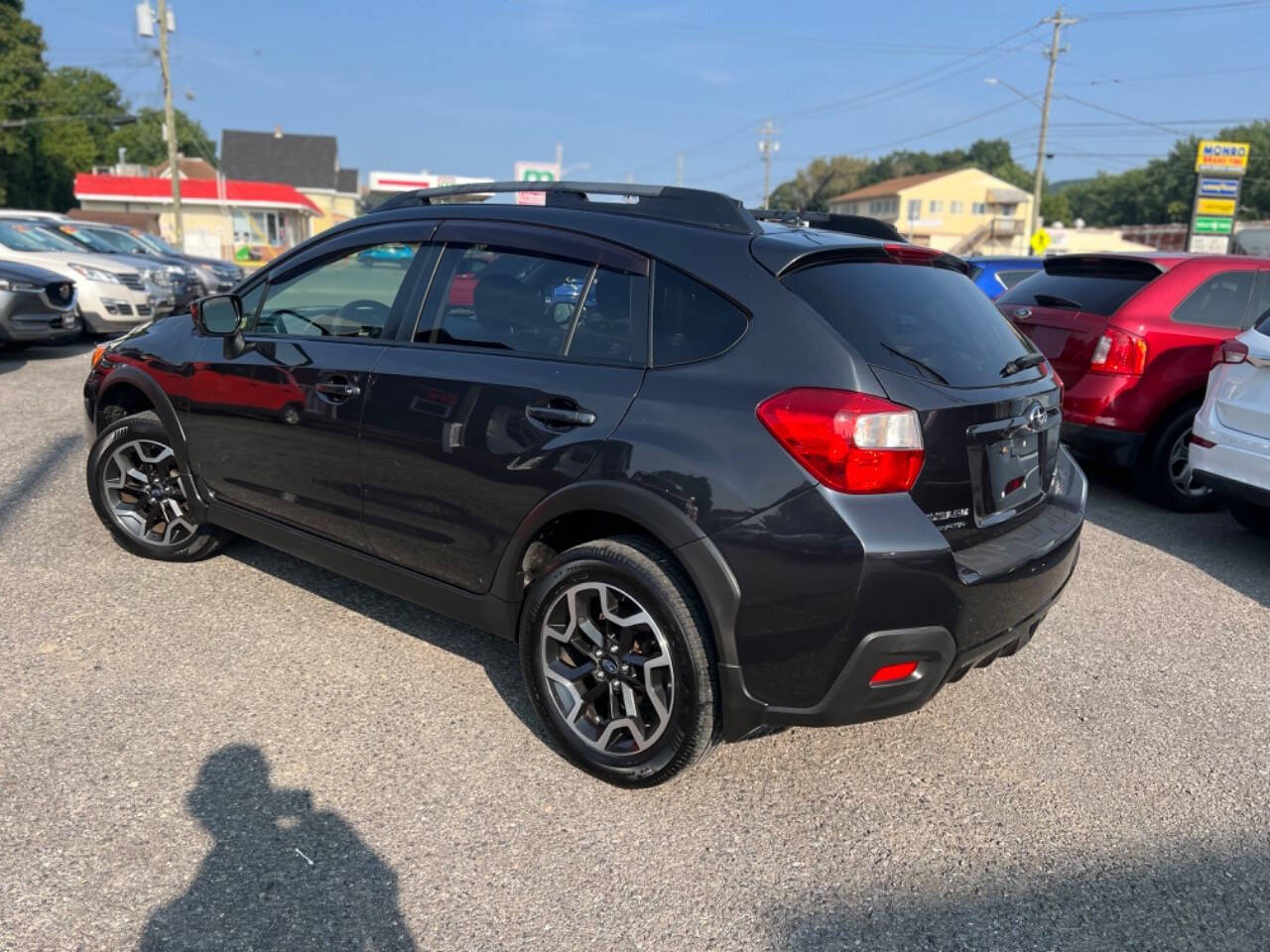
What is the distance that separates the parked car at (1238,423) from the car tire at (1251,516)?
0.56m

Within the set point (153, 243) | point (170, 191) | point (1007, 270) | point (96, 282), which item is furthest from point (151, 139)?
point (1007, 270)

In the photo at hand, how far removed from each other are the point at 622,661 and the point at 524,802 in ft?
1.71

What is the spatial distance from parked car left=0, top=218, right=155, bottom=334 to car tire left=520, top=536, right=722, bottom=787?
38.2ft

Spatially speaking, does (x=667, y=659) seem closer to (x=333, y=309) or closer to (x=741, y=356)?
(x=741, y=356)

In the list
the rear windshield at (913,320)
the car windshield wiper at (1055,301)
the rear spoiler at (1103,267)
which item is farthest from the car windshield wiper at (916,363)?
the rear spoiler at (1103,267)

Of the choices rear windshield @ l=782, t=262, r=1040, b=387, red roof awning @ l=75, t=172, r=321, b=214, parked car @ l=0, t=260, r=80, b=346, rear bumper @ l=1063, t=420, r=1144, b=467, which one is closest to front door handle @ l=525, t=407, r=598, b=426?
rear windshield @ l=782, t=262, r=1040, b=387

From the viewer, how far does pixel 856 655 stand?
2658 mm

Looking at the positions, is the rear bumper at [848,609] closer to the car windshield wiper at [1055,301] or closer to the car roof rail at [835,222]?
the car roof rail at [835,222]

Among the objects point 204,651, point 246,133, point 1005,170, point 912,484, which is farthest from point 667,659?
point 1005,170

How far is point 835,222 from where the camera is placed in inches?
155

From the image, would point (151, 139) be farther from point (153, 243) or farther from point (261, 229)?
point (153, 243)

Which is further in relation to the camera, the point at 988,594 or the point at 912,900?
the point at 988,594

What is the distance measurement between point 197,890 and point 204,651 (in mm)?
1529

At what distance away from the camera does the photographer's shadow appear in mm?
2389
